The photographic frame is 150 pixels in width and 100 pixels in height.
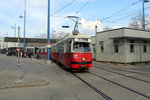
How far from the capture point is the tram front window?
15.7 metres

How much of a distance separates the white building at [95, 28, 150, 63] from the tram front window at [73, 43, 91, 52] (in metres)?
9.69

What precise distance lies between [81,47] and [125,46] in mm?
10842

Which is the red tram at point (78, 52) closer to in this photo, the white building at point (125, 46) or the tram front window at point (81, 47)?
the tram front window at point (81, 47)

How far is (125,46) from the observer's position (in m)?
24.7

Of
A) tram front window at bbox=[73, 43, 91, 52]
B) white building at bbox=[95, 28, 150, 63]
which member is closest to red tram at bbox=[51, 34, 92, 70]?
tram front window at bbox=[73, 43, 91, 52]

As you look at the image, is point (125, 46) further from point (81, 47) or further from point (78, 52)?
point (78, 52)

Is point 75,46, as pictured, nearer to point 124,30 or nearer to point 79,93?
point 79,93

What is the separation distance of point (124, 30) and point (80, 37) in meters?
10.2

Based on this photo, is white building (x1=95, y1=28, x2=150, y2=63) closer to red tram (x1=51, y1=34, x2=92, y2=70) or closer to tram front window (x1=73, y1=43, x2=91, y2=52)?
tram front window (x1=73, y1=43, x2=91, y2=52)

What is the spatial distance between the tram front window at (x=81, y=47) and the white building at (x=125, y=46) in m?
9.69

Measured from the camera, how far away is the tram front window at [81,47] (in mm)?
15686

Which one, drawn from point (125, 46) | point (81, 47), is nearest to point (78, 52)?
point (81, 47)

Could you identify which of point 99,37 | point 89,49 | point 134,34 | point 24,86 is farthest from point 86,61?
point 99,37

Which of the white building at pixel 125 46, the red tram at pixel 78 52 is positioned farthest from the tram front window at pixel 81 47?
the white building at pixel 125 46
